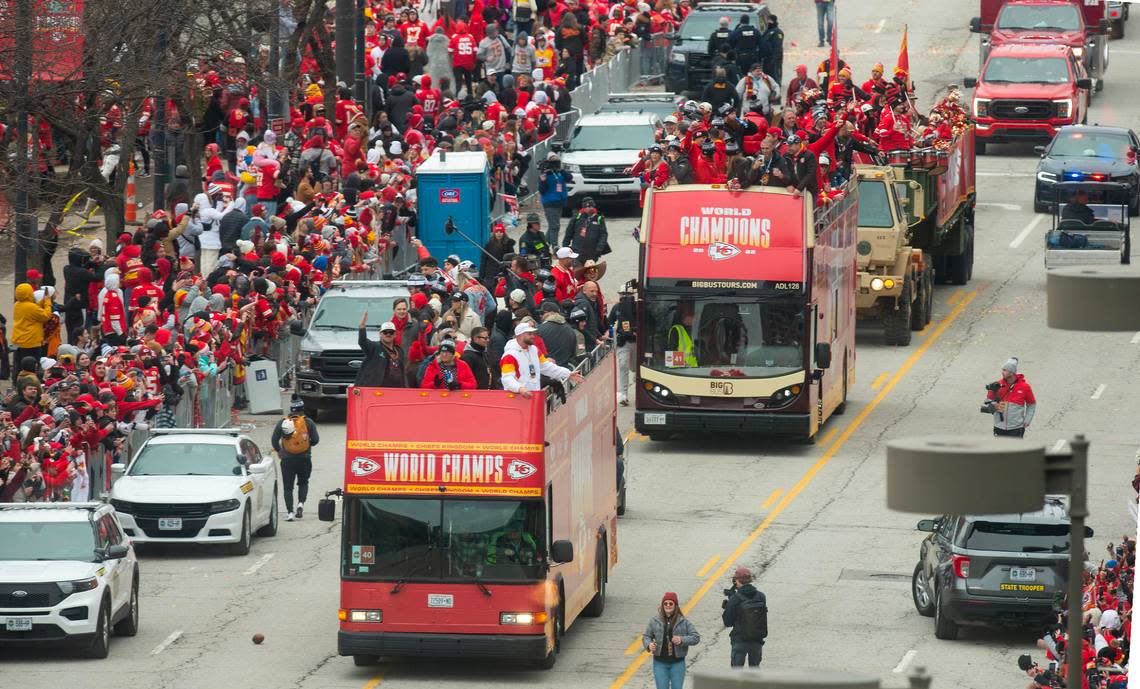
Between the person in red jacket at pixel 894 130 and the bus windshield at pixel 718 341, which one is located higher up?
the person in red jacket at pixel 894 130

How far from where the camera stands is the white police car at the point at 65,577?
2180cm

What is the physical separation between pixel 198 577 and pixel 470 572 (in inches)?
224

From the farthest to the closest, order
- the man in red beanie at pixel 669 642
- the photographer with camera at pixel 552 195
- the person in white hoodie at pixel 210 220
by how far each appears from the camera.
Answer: the photographer with camera at pixel 552 195 < the person in white hoodie at pixel 210 220 < the man in red beanie at pixel 669 642

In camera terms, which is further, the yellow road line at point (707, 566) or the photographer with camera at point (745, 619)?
the yellow road line at point (707, 566)

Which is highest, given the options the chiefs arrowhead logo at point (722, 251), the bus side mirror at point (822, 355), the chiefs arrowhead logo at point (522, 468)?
the chiefs arrowhead logo at point (722, 251)

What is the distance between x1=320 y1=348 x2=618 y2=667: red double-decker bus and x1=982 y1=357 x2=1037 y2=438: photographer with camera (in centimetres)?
956

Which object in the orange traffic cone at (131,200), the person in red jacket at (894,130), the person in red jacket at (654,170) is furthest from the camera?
the orange traffic cone at (131,200)

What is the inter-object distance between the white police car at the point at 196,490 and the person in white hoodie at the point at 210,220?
25.1ft

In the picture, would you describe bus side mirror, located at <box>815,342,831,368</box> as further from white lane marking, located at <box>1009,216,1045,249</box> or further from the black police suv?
white lane marking, located at <box>1009,216,1045,249</box>

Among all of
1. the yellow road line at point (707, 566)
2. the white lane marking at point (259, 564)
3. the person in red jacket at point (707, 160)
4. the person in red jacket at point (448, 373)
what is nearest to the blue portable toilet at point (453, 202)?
the person in red jacket at point (707, 160)

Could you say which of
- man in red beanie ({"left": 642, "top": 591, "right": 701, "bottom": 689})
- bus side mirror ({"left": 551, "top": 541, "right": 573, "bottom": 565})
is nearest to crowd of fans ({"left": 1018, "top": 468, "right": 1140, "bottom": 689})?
man in red beanie ({"left": 642, "top": 591, "right": 701, "bottom": 689})

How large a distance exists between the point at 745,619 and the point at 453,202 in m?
19.1

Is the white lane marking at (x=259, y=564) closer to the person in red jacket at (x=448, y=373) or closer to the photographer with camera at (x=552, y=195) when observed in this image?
the person in red jacket at (x=448, y=373)

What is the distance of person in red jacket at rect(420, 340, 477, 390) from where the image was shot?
2075 cm
